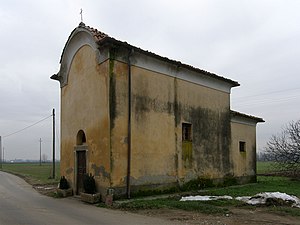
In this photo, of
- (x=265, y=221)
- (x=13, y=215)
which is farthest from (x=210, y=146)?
(x=13, y=215)

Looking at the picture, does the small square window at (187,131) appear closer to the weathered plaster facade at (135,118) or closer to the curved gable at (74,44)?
the weathered plaster facade at (135,118)

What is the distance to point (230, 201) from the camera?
1252 cm

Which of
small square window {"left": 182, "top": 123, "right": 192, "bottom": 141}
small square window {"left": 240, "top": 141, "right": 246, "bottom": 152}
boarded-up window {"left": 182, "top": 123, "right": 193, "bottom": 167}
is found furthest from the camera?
small square window {"left": 240, "top": 141, "right": 246, "bottom": 152}

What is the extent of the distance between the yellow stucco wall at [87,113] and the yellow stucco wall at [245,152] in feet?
32.9

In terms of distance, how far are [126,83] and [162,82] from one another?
7.71 feet

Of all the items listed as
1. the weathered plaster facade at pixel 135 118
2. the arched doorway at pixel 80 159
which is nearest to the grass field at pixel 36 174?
the arched doorway at pixel 80 159

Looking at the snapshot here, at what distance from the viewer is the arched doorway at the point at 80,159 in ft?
52.2

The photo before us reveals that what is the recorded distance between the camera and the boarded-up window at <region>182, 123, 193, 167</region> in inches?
673

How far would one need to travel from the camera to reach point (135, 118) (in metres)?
14.6

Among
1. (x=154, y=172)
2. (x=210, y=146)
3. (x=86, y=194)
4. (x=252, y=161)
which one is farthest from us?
(x=252, y=161)

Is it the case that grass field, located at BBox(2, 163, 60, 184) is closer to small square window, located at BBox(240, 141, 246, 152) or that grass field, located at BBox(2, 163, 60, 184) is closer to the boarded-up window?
the boarded-up window

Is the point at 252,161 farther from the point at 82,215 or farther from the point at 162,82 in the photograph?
the point at 82,215

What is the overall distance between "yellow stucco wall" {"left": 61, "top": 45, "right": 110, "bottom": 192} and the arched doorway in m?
0.25

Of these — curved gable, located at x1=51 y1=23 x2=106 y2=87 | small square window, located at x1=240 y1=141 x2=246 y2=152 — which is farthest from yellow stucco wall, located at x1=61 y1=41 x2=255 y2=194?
small square window, located at x1=240 y1=141 x2=246 y2=152
